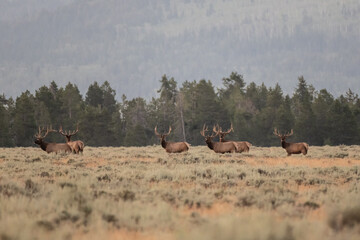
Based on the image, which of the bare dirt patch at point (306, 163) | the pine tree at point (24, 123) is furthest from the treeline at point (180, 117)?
the bare dirt patch at point (306, 163)

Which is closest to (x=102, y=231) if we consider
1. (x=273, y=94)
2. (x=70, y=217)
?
(x=70, y=217)

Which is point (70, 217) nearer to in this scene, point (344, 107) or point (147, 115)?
point (344, 107)

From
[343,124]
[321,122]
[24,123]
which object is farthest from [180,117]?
[343,124]

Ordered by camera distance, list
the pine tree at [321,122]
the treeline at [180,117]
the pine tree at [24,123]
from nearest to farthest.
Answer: the pine tree at [24,123], the treeline at [180,117], the pine tree at [321,122]

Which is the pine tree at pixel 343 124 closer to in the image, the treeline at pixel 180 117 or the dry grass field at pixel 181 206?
the treeline at pixel 180 117

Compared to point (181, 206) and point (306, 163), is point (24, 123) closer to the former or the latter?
point (306, 163)

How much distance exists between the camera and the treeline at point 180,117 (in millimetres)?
56125

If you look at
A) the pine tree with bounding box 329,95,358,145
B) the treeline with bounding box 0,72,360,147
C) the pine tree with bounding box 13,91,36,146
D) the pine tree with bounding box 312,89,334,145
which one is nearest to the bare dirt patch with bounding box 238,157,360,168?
the treeline with bounding box 0,72,360,147

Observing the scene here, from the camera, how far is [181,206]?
9211 mm

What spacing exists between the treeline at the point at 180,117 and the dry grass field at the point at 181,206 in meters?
42.5

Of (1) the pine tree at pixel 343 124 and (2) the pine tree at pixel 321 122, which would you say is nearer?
(1) the pine tree at pixel 343 124

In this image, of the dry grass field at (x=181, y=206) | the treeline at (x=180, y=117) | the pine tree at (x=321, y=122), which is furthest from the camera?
Result: the pine tree at (x=321, y=122)

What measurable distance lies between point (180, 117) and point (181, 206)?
56391 millimetres

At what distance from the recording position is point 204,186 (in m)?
12.3
